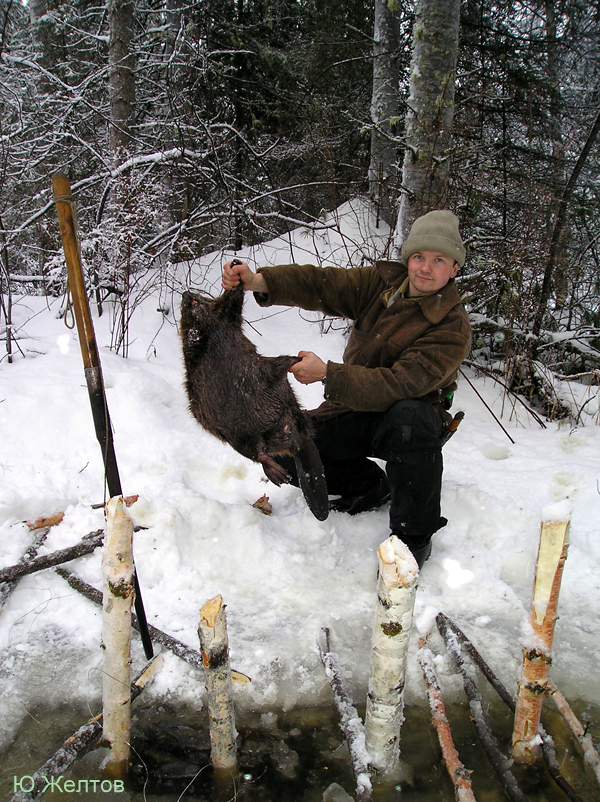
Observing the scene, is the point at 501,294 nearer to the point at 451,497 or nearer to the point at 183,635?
the point at 451,497

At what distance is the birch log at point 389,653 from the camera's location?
1.25 meters

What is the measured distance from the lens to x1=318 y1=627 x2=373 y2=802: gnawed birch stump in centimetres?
136

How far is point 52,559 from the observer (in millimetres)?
2104

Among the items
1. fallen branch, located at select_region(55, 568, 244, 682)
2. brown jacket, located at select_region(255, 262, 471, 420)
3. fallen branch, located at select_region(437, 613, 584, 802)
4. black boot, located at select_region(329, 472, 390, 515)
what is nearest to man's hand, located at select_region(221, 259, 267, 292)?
brown jacket, located at select_region(255, 262, 471, 420)

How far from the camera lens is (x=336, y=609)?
2104mm

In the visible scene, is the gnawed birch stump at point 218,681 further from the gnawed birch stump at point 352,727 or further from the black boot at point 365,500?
the black boot at point 365,500

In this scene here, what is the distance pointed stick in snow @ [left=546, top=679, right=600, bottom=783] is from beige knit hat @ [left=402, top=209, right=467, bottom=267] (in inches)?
66.5

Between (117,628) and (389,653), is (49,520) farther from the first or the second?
(389,653)

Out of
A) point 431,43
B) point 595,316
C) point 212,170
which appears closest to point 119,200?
point 212,170

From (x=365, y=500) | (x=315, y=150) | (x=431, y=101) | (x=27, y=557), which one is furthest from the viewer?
(x=315, y=150)

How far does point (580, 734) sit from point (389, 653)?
69 cm

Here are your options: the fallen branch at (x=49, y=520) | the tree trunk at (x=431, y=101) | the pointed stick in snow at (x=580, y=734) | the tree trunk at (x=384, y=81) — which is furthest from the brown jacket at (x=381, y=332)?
the tree trunk at (x=384, y=81)

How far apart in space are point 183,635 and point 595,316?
14.4ft

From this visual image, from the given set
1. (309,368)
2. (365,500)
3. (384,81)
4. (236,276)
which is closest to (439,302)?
(309,368)
